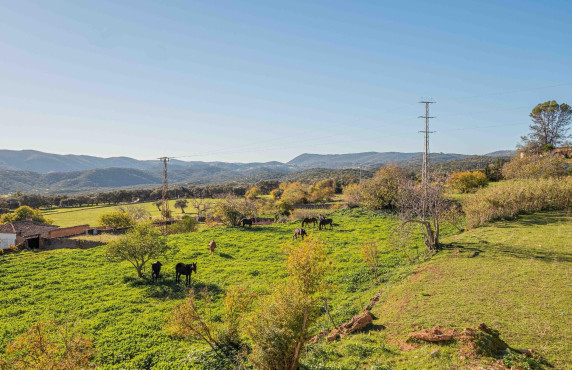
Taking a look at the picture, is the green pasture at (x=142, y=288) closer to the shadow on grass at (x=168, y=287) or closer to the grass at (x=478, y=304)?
the shadow on grass at (x=168, y=287)

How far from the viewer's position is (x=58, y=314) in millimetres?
17547

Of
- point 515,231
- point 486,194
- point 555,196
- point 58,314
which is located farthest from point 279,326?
point 555,196

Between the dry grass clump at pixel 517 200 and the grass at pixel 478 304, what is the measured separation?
848 centimetres

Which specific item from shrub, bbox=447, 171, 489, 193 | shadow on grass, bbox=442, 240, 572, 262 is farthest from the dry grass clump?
shrub, bbox=447, 171, 489, 193

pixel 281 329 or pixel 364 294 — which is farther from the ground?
pixel 281 329

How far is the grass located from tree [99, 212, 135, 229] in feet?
176

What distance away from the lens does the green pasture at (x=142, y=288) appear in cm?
1432

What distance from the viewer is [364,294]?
18.7 metres

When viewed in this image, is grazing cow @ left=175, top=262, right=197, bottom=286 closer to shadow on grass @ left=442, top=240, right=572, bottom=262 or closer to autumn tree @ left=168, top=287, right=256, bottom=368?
autumn tree @ left=168, top=287, right=256, bottom=368

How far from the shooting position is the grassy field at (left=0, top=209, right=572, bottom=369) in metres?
11.6

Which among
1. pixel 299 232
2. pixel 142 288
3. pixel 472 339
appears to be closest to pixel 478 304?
pixel 472 339

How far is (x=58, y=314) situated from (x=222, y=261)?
12262 millimetres

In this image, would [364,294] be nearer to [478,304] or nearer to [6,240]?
[478,304]

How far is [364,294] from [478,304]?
248 inches
